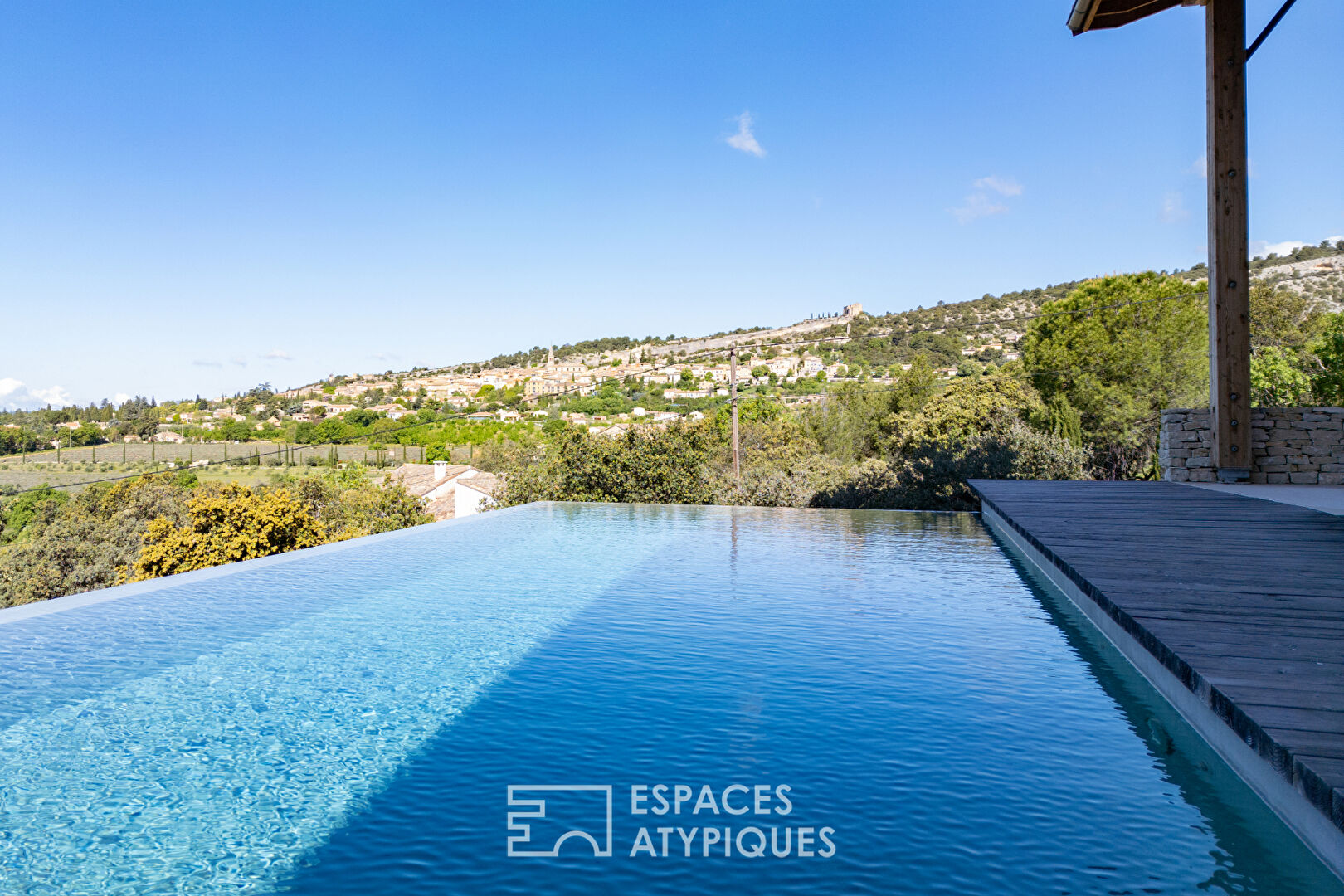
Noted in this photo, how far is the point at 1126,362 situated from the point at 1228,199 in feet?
35.8

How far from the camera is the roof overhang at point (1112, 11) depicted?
22.0ft

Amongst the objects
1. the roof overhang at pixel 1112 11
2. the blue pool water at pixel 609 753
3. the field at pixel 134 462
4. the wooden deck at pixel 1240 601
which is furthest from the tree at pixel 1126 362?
the field at pixel 134 462

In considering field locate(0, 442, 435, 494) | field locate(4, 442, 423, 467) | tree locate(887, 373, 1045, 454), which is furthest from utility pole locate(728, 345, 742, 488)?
field locate(4, 442, 423, 467)

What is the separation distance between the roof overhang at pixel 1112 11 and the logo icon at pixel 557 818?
7.20 metres

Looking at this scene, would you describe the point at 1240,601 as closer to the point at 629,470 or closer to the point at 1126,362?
the point at 629,470

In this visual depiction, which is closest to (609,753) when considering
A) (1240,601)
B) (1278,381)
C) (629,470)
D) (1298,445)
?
(1240,601)

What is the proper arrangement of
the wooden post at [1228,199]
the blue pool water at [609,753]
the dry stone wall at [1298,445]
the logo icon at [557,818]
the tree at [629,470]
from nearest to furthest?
the blue pool water at [609,753] → the logo icon at [557,818] → the wooden post at [1228,199] → the dry stone wall at [1298,445] → the tree at [629,470]

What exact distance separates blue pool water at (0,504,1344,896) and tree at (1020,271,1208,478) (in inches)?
497

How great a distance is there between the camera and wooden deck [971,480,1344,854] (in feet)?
5.12

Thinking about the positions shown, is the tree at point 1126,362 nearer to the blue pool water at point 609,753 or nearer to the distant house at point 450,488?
the blue pool water at point 609,753

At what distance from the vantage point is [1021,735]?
2.51 metres

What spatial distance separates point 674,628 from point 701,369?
65.1 ft

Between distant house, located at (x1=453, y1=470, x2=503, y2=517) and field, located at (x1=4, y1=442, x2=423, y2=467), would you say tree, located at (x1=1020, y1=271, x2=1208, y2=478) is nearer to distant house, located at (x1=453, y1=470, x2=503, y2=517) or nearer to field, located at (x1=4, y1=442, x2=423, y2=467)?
distant house, located at (x1=453, y1=470, x2=503, y2=517)

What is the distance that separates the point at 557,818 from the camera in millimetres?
2018
